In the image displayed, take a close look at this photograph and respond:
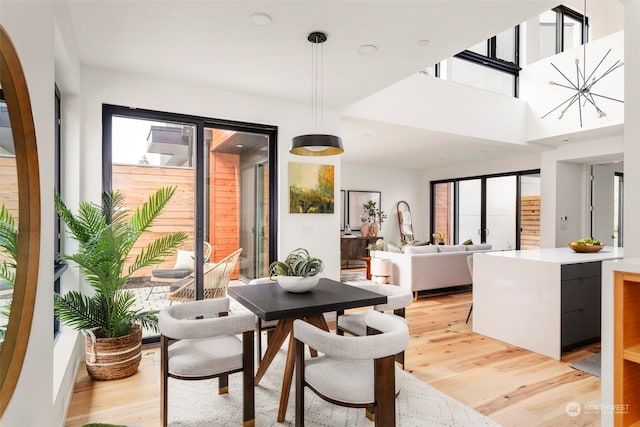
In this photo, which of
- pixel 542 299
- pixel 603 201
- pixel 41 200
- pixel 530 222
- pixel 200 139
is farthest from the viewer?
pixel 530 222

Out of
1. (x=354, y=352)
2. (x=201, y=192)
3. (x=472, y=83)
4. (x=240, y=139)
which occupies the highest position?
(x=472, y=83)

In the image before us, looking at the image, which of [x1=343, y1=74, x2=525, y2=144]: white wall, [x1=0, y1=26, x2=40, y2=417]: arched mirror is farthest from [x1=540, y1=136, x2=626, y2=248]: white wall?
[x1=0, y1=26, x2=40, y2=417]: arched mirror

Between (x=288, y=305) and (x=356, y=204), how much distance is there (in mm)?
6977

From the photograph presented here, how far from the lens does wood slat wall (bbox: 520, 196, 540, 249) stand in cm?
732

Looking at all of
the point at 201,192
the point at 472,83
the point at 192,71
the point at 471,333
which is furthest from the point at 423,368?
the point at 472,83

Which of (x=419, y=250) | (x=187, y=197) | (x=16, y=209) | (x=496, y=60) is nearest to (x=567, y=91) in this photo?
(x=496, y=60)

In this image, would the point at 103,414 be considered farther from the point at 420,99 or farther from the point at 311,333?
the point at 420,99

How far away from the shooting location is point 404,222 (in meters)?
9.57

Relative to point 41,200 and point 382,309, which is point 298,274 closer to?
point 382,309

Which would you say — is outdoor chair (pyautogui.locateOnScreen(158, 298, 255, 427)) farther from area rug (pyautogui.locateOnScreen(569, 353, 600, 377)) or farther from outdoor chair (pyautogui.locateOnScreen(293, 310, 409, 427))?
area rug (pyautogui.locateOnScreen(569, 353, 600, 377))

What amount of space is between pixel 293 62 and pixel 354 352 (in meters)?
2.47

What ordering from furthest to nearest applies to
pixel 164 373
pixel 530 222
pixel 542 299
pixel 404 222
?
1. pixel 404 222
2. pixel 530 222
3. pixel 542 299
4. pixel 164 373

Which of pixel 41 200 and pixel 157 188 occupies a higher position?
pixel 157 188

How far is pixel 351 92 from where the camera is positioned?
391 cm
